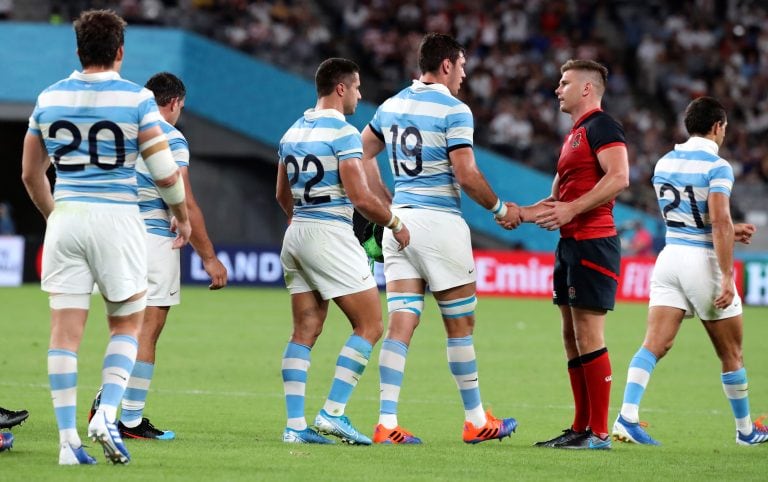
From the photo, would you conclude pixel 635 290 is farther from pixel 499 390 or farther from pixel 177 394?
pixel 177 394

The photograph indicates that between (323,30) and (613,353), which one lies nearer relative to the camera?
(613,353)

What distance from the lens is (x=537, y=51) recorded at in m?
29.2

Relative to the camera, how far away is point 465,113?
8008mm

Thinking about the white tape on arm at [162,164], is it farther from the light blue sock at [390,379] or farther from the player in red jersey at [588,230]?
the player in red jersey at [588,230]

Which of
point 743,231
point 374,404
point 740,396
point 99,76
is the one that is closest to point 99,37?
point 99,76

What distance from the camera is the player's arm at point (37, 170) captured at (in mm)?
6727

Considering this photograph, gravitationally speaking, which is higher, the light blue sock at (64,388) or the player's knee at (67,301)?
A: the player's knee at (67,301)

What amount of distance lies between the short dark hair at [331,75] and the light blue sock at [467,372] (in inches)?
68.3

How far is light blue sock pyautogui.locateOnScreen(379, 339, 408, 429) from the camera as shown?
8.03 m

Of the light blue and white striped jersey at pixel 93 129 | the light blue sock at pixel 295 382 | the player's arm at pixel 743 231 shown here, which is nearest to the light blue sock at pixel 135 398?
the light blue sock at pixel 295 382

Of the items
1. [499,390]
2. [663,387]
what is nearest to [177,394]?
[499,390]

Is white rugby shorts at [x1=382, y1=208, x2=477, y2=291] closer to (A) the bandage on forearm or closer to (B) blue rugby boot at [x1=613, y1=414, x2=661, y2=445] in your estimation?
(B) blue rugby boot at [x1=613, y1=414, x2=661, y2=445]

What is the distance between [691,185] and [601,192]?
0.95 meters

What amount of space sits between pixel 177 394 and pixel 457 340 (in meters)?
3.18
